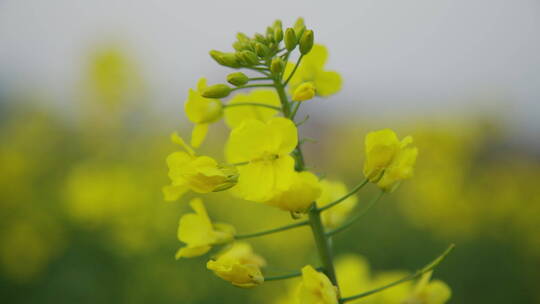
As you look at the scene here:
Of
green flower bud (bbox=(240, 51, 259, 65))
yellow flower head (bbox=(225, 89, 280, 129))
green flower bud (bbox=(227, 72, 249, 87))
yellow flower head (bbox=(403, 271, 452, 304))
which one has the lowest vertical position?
yellow flower head (bbox=(403, 271, 452, 304))

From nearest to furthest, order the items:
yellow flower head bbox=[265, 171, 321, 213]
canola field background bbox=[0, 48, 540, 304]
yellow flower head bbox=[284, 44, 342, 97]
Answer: yellow flower head bbox=[265, 171, 321, 213], yellow flower head bbox=[284, 44, 342, 97], canola field background bbox=[0, 48, 540, 304]

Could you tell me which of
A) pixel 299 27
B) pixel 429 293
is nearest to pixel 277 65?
pixel 299 27

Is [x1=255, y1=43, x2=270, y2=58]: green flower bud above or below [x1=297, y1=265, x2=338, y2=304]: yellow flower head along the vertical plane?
above

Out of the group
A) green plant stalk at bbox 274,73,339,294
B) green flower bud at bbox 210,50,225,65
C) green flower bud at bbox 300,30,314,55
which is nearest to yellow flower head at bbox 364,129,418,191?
green plant stalk at bbox 274,73,339,294

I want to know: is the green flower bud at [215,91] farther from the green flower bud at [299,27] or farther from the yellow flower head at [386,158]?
the yellow flower head at [386,158]

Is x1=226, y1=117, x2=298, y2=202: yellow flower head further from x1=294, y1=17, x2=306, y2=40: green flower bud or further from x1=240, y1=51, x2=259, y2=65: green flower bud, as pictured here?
x1=294, y1=17, x2=306, y2=40: green flower bud

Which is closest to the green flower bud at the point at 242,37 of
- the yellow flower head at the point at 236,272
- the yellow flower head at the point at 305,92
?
the yellow flower head at the point at 305,92
